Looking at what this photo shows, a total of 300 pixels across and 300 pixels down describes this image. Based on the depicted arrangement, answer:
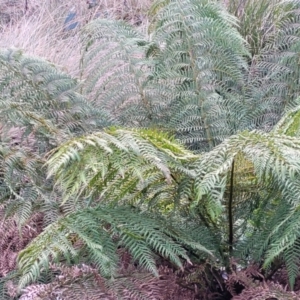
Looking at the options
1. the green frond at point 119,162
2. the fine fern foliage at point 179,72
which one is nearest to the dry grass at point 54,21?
the fine fern foliage at point 179,72

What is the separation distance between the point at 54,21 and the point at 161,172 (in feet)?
11.7

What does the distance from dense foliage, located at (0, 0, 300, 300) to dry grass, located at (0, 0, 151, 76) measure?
1343 millimetres

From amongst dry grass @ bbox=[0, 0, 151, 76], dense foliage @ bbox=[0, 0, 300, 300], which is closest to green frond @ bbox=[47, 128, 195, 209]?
dense foliage @ bbox=[0, 0, 300, 300]

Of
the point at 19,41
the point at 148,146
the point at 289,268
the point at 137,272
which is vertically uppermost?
the point at 148,146

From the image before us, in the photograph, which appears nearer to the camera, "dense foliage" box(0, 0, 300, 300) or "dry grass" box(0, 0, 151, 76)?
"dense foliage" box(0, 0, 300, 300)

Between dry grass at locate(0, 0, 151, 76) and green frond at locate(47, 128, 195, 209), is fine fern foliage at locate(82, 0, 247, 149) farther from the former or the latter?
dry grass at locate(0, 0, 151, 76)

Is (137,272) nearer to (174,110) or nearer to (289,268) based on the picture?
(289,268)

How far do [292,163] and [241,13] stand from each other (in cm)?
258

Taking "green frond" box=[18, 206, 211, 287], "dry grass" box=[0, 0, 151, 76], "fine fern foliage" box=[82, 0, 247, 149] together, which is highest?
"fine fern foliage" box=[82, 0, 247, 149]

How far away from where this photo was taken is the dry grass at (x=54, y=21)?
12.2 ft

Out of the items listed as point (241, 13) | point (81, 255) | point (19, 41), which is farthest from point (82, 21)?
point (81, 255)

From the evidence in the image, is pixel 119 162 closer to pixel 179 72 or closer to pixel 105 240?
pixel 105 240

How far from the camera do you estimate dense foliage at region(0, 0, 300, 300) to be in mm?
1294

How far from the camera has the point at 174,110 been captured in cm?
203
